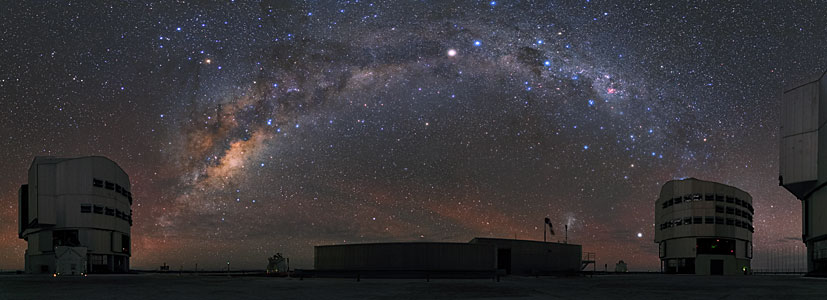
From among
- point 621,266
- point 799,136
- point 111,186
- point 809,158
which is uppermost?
point 799,136

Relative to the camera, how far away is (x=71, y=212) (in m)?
71.8

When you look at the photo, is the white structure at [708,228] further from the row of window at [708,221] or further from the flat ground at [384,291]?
the flat ground at [384,291]

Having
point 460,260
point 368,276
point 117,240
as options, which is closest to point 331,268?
point 368,276

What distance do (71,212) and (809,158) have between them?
79.3 meters

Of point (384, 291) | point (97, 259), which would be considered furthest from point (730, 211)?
point (97, 259)

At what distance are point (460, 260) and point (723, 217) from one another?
54306 millimetres

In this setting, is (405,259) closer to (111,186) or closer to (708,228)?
(111,186)

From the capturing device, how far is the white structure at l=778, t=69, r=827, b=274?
58.3 metres

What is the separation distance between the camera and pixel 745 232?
97.1 metres

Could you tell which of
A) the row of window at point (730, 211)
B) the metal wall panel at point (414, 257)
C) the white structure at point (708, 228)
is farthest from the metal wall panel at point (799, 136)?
the metal wall panel at point (414, 257)

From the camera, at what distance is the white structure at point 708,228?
92.9 metres

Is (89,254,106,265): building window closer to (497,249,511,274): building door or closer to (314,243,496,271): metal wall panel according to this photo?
(314,243,496,271): metal wall panel

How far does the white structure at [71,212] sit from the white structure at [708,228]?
3211 inches

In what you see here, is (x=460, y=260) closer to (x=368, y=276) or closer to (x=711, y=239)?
(x=368, y=276)
